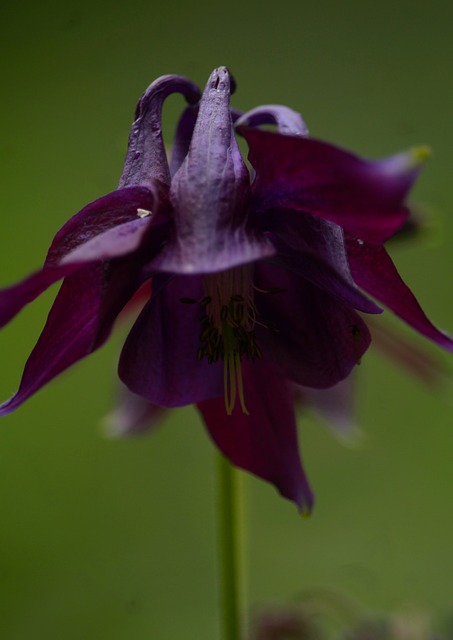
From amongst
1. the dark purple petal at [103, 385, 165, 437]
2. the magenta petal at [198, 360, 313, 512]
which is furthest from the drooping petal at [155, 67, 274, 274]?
the dark purple petal at [103, 385, 165, 437]

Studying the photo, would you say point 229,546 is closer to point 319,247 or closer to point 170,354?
point 170,354

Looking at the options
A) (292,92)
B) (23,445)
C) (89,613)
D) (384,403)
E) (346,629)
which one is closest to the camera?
(346,629)

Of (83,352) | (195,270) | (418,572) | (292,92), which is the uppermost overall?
(195,270)

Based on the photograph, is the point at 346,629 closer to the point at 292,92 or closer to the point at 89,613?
the point at 89,613

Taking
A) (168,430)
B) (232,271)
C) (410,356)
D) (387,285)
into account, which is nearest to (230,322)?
(232,271)

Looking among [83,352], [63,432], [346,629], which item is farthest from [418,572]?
[83,352]

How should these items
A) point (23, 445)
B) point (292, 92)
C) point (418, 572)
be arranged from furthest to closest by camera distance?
point (292, 92) → point (23, 445) → point (418, 572)

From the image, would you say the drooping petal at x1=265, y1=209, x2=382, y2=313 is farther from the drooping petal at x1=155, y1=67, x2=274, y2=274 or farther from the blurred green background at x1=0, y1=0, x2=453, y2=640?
the blurred green background at x1=0, y1=0, x2=453, y2=640
